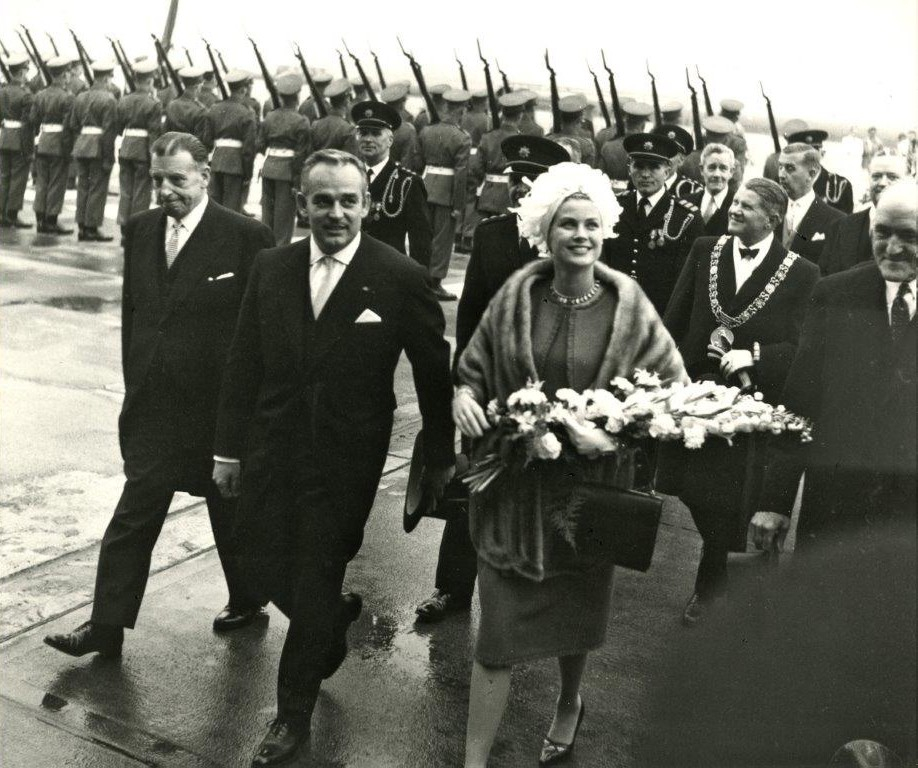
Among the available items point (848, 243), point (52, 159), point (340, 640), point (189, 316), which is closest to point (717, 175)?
point (848, 243)

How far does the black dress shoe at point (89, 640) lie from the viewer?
4207 millimetres

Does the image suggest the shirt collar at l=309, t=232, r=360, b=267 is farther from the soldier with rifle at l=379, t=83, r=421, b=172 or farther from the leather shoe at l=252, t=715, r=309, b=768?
the soldier with rifle at l=379, t=83, r=421, b=172

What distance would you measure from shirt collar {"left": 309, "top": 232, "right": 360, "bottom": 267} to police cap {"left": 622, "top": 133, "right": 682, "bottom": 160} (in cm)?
291

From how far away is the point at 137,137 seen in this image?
53.4 ft

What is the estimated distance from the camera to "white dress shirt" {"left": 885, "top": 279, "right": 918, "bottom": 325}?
3.41 metres

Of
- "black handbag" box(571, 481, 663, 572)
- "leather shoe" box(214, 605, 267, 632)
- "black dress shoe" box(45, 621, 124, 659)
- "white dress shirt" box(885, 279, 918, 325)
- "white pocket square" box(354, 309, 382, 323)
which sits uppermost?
"white dress shirt" box(885, 279, 918, 325)

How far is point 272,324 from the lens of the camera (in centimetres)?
386

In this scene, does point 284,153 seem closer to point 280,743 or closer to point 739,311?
point 739,311

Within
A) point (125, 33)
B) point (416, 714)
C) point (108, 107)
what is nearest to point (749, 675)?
point (416, 714)

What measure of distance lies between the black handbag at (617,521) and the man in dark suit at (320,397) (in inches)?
26.9

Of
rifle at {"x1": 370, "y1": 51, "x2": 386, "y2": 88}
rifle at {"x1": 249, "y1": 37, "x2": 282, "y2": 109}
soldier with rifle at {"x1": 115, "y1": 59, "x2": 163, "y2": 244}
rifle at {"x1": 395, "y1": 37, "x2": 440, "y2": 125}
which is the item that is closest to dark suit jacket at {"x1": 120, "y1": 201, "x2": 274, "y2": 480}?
rifle at {"x1": 249, "y1": 37, "x2": 282, "y2": 109}

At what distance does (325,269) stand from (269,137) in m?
11.8

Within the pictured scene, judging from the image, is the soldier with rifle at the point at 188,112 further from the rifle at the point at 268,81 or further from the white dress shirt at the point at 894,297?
the white dress shirt at the point at 894,297

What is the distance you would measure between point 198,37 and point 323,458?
1593 centimetres
